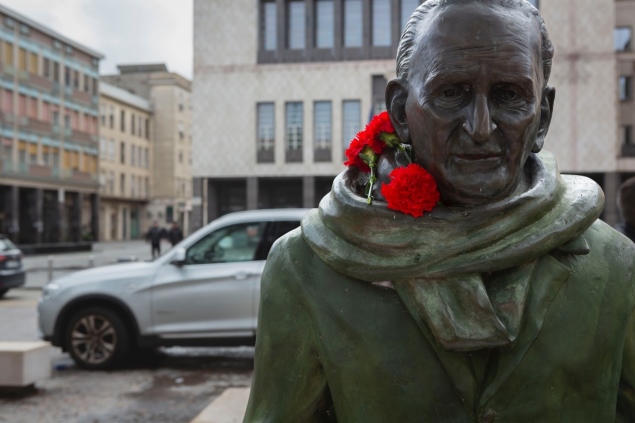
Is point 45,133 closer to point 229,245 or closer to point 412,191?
point 229,245

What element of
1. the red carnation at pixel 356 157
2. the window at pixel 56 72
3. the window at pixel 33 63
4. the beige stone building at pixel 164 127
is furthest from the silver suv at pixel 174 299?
the beige stone building at pixel 164 127

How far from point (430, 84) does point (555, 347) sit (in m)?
0.49

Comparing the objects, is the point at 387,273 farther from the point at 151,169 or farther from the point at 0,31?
the point at 151,169

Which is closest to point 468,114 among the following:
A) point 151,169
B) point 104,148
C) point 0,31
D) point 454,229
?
point 454,229

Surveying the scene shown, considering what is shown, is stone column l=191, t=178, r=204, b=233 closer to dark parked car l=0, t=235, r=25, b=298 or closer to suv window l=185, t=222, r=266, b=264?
dark parked car l=0, t=235, r=25, b=298

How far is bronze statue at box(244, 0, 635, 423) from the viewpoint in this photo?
1128mm

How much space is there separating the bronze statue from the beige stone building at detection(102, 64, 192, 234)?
72.5m

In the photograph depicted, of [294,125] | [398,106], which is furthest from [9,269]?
[294,125]

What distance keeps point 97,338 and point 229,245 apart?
6.51ft

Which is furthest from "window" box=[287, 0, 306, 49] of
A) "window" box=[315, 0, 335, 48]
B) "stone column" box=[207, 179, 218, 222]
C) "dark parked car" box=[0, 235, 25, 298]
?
"dark parked car" box=[0, 235, 25, 298]

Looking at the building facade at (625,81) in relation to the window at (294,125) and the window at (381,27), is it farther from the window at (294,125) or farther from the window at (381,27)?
the window at (294,125)

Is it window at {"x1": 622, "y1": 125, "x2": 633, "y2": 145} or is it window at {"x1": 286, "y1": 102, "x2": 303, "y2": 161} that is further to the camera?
window at {"x1": 622, "y1": 125, "x2": 633, "y2": 145}

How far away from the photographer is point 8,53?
47094 millimetres

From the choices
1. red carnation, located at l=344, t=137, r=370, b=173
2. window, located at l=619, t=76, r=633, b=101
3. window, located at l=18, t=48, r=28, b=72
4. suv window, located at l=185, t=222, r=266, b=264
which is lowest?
suv window, located at l=185, t=222, r=266, b=264
